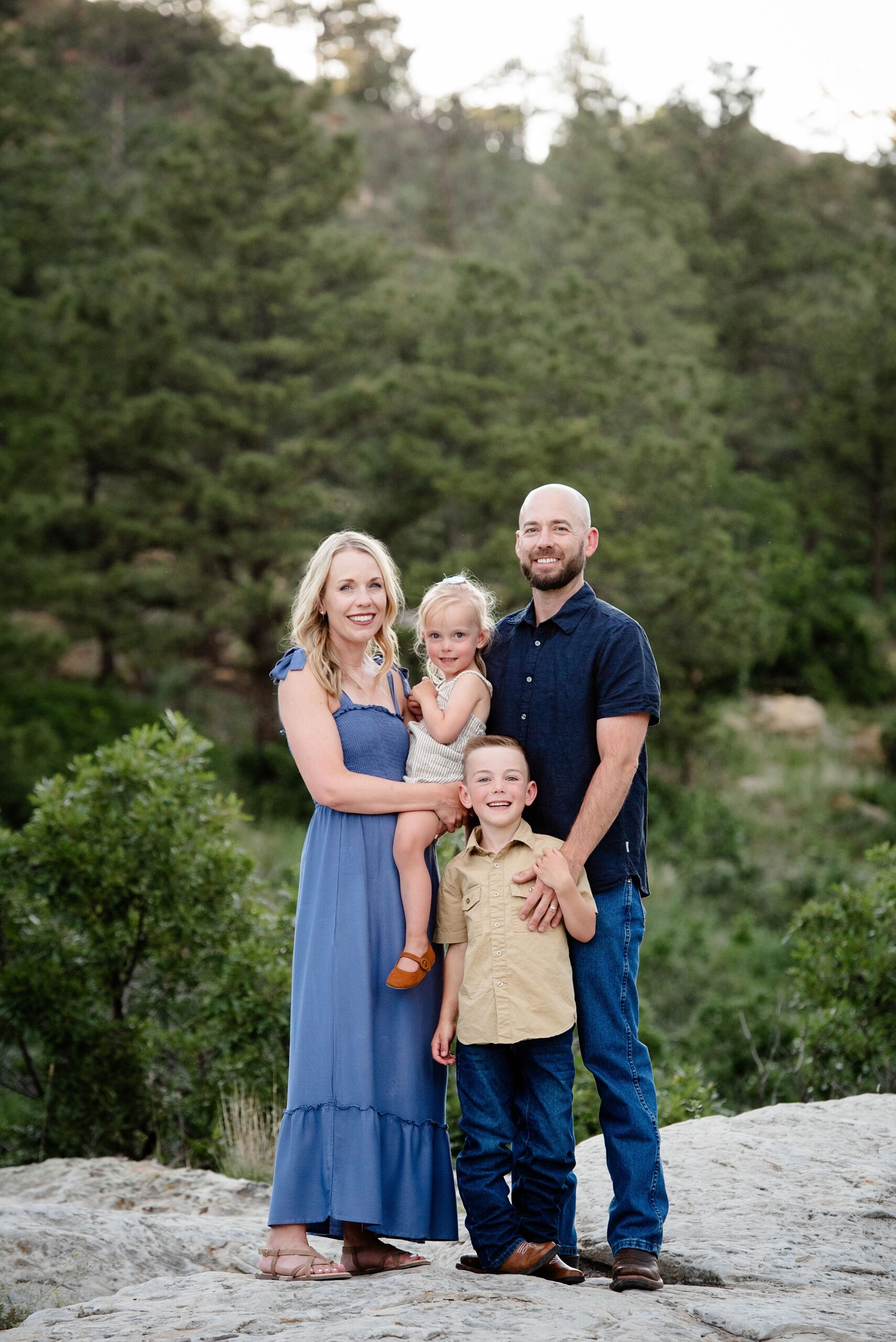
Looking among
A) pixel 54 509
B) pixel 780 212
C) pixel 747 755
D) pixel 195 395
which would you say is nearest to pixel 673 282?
pixel 780 212

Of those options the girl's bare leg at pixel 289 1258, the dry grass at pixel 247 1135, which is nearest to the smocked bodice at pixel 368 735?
the girl's bare leg at pixel 289 1258

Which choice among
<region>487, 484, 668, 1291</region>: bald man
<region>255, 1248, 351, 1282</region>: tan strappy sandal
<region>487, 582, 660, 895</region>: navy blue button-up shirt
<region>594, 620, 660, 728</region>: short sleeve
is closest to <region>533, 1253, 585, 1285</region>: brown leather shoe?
<region>487, 484, 668, 1291</region>: bald man

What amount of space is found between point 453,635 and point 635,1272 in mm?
1836

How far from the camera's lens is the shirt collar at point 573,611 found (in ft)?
12.6

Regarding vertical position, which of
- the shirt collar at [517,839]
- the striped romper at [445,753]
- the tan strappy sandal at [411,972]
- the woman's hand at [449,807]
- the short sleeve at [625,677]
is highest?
the short sleeve at [625,677]

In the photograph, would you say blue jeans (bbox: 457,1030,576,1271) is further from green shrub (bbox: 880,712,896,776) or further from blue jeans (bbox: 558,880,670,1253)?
green shrub (bbox: 880,712,896,776)

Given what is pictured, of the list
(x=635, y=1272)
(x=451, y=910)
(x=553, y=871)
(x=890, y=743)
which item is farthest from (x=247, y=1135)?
(x=890, y=743)

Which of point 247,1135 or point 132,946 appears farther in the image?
point 132,946

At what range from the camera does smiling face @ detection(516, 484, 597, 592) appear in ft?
12.5

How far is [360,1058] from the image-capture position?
3.77 m

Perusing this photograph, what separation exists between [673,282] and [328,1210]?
88.8 ft

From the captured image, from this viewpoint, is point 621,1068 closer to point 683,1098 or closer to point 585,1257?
point 585,1257

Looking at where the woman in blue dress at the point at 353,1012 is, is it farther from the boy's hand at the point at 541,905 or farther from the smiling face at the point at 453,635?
the boy's hand at the point at 541,905

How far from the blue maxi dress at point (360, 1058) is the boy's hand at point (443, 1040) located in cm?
10
